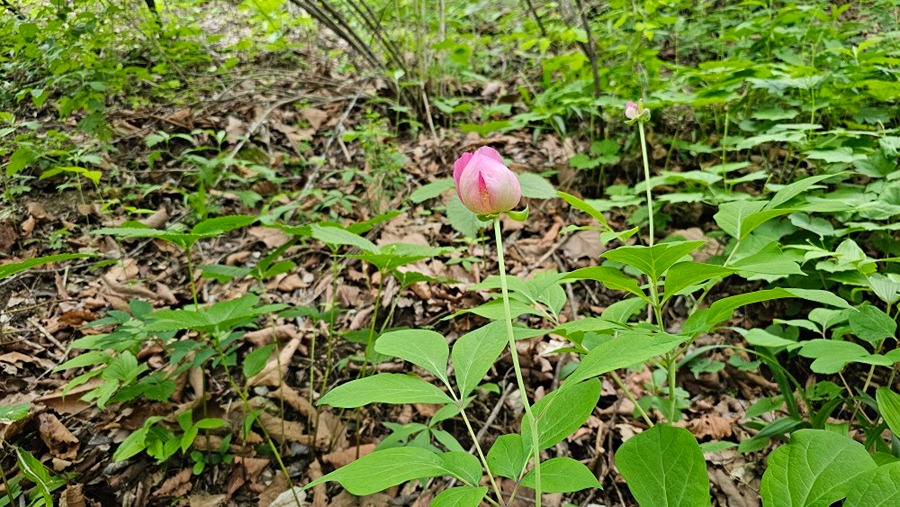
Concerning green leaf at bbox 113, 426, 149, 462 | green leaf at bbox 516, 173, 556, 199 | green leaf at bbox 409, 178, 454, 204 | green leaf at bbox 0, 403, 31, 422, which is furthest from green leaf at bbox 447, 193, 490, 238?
green leaf at bbox 0, 403, 31, 422

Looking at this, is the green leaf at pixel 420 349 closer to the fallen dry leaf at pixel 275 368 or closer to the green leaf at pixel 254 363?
the green leaf at pixel 254 363

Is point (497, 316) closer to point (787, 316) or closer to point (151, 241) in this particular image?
point (787, 316)

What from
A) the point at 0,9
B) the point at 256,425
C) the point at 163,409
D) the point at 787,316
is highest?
the point at 0,9

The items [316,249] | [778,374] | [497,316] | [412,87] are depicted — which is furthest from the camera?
[412,87]

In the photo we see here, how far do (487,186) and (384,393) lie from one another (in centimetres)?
38

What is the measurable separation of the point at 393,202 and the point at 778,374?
2287 mm

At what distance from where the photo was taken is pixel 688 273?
840 mm

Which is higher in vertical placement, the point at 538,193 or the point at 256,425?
the point at 538,193

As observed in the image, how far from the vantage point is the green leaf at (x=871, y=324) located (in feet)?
3.43

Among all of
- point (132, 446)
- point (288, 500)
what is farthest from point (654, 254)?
point (132, 446)

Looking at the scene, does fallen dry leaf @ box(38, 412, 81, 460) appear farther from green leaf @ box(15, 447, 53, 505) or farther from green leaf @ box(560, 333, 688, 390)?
green leaf @ box(560, 333, 688, 390)

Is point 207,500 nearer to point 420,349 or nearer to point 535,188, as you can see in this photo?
point 420,349

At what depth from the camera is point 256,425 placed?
1.78m

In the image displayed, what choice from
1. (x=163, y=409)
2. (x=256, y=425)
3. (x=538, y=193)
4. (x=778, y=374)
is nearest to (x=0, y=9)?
Result: (x=163, y=409)
